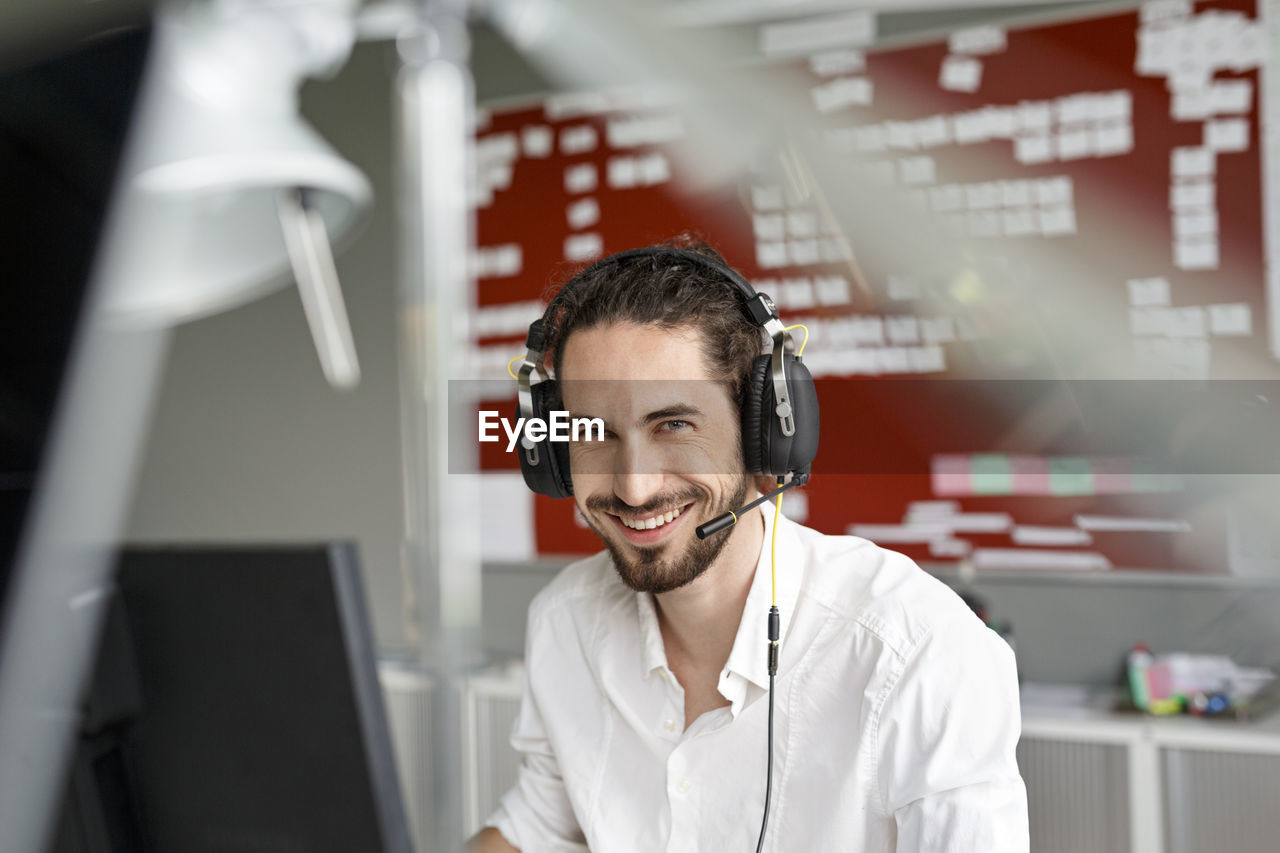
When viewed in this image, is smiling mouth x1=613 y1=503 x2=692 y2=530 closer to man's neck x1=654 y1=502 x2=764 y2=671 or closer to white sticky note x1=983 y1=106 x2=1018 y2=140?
man's neck x1=654 y1=502 x2=764 y2=671

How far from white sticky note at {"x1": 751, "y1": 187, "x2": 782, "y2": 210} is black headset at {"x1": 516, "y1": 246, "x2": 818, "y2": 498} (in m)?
0.98

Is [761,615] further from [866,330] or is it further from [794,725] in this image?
[866,330]

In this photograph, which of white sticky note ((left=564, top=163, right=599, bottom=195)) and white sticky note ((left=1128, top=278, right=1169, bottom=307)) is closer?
white sticky note ((left=1128, top=278, right=1169, bottom=307))

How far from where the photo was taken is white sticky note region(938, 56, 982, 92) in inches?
65.2

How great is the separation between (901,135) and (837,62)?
0.60ft

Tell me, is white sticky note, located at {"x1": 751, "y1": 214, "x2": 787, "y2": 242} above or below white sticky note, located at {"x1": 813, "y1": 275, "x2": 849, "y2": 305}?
above

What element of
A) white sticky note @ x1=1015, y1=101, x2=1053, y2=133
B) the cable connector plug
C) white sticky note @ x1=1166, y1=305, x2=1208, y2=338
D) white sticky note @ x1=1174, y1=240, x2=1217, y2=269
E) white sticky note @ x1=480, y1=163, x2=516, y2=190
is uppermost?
white sticky note @ x1=480, y1=163, x2=516, y2=190

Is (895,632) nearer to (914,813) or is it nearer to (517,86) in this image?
(914,813)

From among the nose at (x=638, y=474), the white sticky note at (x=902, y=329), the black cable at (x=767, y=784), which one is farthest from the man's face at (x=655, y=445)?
the white sticky note at (x=902, y=329)

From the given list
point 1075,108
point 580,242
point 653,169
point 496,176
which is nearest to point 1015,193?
point 1075,108

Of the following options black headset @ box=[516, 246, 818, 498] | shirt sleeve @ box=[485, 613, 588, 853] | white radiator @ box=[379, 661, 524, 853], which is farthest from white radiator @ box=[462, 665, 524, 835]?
black headset @ box=[516, 246, 818, 498]

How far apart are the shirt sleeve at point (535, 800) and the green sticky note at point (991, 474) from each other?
84cm

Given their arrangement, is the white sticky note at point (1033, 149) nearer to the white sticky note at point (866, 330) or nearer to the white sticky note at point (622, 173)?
the white sticky note at point (866, 330)

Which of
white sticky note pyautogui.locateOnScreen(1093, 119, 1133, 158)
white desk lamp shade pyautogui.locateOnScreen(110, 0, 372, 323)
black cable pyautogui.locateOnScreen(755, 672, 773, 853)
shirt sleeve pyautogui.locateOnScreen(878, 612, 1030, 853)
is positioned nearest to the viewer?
shirt sleeve pyautogui.locateOnScreen(878, 612, 1030, 853)
